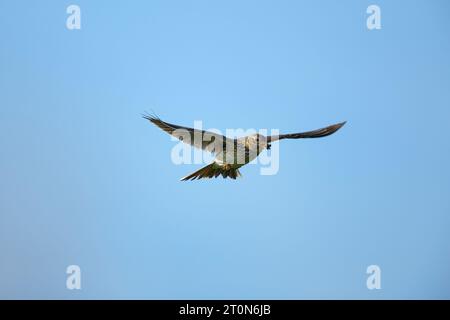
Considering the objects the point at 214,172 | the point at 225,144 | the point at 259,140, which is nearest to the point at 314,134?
the point at 259,140

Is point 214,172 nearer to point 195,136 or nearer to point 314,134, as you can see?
point 195,136

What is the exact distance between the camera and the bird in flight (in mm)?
13531

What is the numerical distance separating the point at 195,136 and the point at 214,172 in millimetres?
1653

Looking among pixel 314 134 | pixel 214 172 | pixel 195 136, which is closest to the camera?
pixel 195 136

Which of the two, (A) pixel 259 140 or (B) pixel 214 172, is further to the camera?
(B) pixel 214 172

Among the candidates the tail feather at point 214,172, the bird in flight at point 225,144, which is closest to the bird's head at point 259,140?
the bird in flight at point 225,144

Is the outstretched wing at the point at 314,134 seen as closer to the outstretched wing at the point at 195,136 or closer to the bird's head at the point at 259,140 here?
the bird's head at the point at 259,140

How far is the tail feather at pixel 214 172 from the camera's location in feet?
49.2

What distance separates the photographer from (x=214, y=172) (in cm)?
1509

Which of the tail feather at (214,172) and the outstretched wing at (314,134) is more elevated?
the outstretched wing at (314,134)
